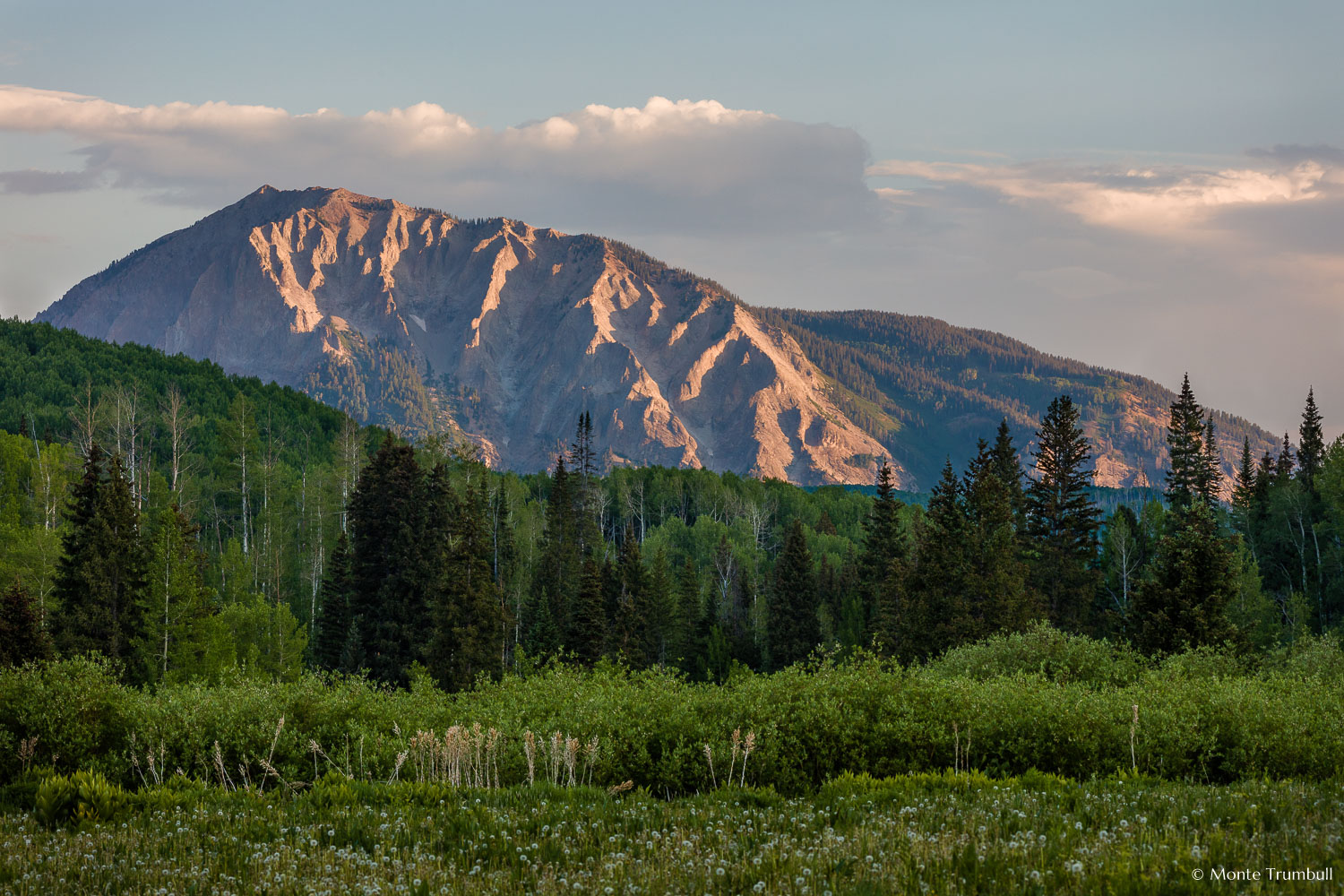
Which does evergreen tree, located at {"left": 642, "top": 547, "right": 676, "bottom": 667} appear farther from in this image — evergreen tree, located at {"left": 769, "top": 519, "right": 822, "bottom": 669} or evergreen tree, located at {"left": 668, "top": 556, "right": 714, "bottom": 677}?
evergreen tree, located at {"left": 769, "top": 519, "right": 822, "bottom": 669}

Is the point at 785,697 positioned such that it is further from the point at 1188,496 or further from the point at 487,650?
the point at 1188,496

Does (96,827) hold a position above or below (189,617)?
above

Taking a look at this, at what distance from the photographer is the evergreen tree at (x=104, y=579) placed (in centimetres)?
5625

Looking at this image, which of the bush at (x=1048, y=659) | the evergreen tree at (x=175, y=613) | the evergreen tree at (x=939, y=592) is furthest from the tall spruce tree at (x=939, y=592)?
the evergreen tree at (x=175, y=613)

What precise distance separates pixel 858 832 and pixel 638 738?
45.3ft

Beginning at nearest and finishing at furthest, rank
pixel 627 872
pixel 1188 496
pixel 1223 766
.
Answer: pixel 627 872, pixel 1223 766, pixel 1188 496

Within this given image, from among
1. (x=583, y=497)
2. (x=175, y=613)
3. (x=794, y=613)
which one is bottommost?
(x=794, y=613)

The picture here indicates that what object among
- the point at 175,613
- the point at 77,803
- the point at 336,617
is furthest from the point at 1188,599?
the point at 336,617

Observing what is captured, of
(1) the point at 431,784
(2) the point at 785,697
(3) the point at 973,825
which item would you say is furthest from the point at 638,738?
(3) the point at 973,825

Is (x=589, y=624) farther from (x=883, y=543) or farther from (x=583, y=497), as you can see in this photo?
(x=583, y=497)

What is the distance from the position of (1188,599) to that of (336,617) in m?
61.9

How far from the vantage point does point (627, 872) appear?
41.2 feet

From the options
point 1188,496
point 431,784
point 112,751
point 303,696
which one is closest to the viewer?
point 431,784

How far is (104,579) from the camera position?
57094 mm
